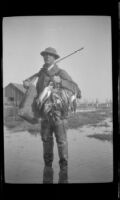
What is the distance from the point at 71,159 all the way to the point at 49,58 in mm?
728

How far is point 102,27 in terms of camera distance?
3.48 m

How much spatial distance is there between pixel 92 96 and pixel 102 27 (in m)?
0.49

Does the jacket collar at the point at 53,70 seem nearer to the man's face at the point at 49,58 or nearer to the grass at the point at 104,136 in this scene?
the man's face at the point at 49,58

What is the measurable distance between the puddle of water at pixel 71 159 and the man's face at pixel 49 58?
0.51 metres

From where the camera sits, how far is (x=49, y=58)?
3.50 meters

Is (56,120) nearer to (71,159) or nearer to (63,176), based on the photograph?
(71,159)

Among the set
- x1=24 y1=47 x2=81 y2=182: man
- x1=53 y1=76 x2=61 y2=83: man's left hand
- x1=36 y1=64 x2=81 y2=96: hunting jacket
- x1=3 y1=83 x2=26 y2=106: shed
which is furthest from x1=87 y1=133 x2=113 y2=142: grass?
x1=3 y1=83 x2=26 y2=106: shed

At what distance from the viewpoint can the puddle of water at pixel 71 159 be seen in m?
3.49

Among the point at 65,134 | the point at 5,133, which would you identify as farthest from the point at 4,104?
the point at 65,134

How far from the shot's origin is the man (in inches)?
138

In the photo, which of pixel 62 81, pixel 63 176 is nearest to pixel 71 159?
pixel 63 176

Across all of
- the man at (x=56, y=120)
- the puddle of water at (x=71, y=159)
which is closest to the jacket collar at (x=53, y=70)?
the man at (x=56, y=120)

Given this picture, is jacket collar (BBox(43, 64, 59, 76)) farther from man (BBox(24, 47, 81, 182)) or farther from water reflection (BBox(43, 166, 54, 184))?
water reflection (BBox(43, 166, 54, 184))
